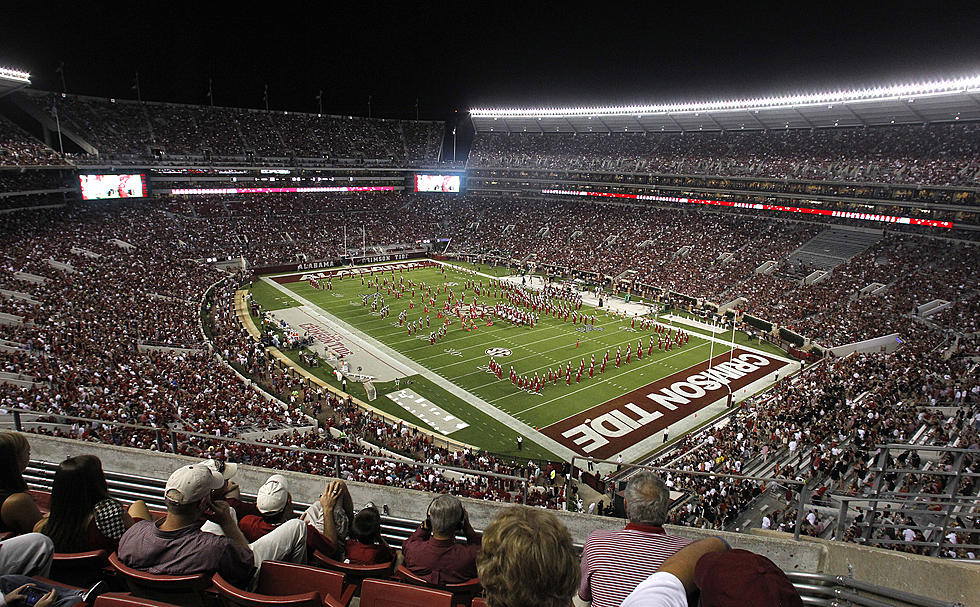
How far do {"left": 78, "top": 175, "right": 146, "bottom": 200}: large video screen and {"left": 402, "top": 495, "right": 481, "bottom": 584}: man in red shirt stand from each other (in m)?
51.7

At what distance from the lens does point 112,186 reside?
45.4 metres

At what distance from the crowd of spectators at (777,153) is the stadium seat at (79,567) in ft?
152

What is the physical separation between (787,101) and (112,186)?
55.7m

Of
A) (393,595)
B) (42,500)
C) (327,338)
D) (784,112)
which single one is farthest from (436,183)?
(393,595)

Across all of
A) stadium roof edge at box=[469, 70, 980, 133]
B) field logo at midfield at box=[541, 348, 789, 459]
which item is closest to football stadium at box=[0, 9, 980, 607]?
field logo at midfield at box=[541, 348, 789, 459]

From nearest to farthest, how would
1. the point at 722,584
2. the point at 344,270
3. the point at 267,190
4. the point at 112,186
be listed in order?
the point at 722,584 → the point at 112,186 → the point at 344,270 → the point at 267,190

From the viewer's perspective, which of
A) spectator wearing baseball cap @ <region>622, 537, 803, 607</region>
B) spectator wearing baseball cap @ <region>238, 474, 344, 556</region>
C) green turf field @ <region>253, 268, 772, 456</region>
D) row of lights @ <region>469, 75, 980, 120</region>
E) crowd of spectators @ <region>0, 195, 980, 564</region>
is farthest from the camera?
row of lights @ <region>469, 75, 980, 120</region>

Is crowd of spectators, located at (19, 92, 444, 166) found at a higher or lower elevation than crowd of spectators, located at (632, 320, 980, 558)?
higher

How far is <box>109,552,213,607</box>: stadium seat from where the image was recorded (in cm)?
287

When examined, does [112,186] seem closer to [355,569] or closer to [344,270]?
[344,270]

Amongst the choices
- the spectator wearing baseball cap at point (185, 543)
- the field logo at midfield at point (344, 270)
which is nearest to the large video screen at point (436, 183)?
the field logo at midfield at point (344, 270)

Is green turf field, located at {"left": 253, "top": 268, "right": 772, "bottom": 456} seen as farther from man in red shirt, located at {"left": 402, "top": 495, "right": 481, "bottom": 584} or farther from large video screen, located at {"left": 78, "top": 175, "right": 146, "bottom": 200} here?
large video screen, located at {"left": 78, "top": 175, "right": 146, "bottom": 200}

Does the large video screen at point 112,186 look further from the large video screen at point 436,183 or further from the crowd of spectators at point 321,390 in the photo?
the large video screen at point 436,183

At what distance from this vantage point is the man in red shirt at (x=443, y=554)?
332 cm
